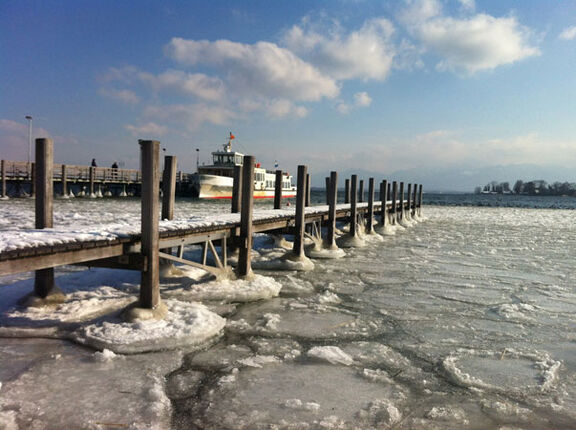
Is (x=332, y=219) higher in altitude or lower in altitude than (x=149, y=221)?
lower

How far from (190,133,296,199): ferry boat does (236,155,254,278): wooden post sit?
3272cm

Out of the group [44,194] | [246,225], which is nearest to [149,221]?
[44,194]

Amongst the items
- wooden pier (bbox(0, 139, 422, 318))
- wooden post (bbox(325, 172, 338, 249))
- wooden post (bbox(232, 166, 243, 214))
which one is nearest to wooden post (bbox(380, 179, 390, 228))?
wooden post (bbox(325, 172, 338, 249))

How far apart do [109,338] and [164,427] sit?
5.81 feet

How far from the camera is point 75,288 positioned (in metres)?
6.77

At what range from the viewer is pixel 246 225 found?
764 cm

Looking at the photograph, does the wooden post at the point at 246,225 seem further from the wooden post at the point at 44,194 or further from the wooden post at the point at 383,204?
the wooden post at the point at 383,204

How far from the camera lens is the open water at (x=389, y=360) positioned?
335cm

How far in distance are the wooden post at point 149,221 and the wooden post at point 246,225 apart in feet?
8.25

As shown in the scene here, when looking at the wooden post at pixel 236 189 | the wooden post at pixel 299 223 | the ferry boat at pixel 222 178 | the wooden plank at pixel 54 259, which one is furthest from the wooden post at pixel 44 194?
the ferry boat at pixel 222 178

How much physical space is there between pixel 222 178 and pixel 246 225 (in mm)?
35185

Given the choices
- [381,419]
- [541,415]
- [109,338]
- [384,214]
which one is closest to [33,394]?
[109,338]

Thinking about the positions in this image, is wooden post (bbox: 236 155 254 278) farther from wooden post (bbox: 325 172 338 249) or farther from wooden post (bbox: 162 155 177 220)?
wooden post (bbox: 325 172 338 249)

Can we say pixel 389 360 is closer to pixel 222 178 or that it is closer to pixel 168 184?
pixel 168 184
